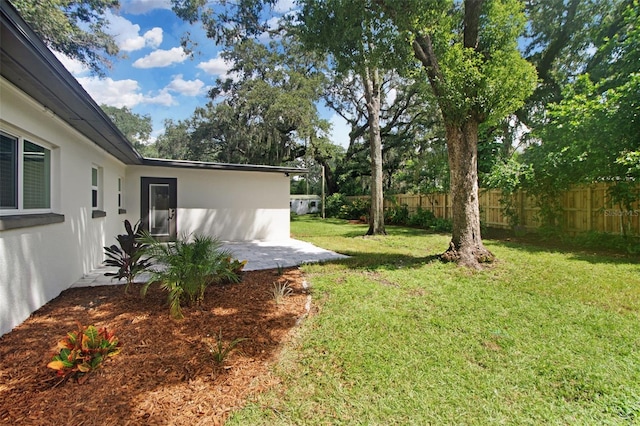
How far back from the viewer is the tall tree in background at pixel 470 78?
561cm

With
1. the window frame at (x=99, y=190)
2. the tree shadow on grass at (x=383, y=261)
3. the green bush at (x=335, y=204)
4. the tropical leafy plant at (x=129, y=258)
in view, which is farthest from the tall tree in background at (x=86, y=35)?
the green bush at (x=335, y=204)

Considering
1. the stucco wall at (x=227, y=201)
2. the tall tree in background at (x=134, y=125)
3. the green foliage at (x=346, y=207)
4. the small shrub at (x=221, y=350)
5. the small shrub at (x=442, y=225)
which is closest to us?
the small shrub at (x=221, y=350)

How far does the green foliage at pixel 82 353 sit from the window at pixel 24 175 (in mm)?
1687

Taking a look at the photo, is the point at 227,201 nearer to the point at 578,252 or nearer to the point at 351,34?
the point at 351,34

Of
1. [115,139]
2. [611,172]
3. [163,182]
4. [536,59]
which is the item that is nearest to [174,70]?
[163,182]

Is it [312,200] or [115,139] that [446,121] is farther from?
[312,200]

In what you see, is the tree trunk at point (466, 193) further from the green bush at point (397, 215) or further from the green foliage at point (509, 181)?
the green bush at point (397, 215)

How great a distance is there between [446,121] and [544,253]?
3982mm

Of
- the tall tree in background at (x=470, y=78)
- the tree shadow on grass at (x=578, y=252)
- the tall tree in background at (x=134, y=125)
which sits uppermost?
the tall tree in background at (x=134, y=125)

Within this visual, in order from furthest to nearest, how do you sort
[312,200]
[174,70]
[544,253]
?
[312,200]
[174,70]
[544,253]

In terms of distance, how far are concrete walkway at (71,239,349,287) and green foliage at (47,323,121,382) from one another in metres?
2.71

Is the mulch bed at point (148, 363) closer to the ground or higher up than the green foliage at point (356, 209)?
closer to the ground

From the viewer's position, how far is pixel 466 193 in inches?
237

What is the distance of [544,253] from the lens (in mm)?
7285
